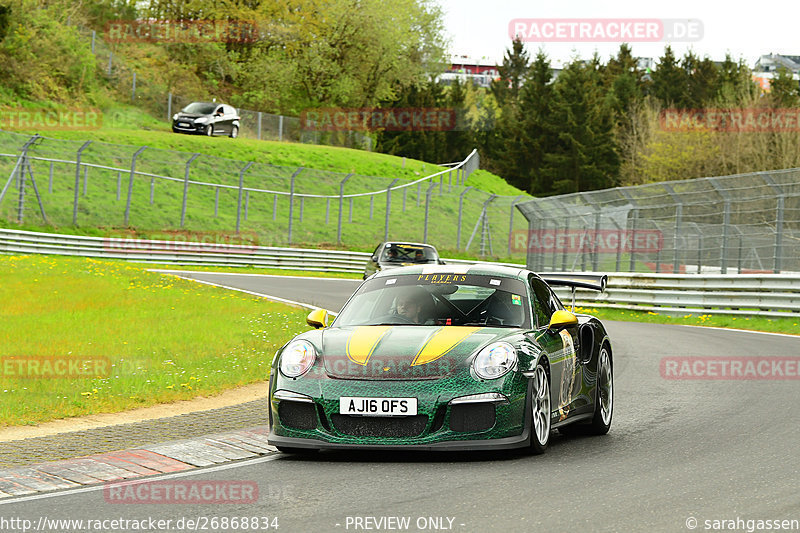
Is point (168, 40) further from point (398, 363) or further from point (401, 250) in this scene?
point (398, 363)

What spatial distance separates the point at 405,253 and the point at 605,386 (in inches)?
762

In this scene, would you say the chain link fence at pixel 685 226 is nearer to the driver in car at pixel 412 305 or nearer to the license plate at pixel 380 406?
the driver in car at pixel 412 305

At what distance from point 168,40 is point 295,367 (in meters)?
70.8

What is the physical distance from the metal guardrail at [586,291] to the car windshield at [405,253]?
11.7ft

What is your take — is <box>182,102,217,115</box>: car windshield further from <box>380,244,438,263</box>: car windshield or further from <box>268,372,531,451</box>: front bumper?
<box>268,372,531,451</box>: front bumper

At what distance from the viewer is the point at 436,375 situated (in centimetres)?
748

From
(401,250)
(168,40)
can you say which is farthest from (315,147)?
(401,250)

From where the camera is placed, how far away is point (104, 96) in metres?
65.2

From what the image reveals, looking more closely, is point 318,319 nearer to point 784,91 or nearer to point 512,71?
point 784,91

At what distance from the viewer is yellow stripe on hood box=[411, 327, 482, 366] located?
25.0 feet

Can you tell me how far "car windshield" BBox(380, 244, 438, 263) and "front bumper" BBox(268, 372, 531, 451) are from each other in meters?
A: 20.5

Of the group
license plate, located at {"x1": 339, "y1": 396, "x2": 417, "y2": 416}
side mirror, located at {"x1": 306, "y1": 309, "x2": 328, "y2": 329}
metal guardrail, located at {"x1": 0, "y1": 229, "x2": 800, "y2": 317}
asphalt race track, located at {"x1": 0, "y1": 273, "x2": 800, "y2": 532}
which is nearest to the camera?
asphalt race track, located at {"x1": 0, "y1": 273, "x2": 800, "y2": 532}

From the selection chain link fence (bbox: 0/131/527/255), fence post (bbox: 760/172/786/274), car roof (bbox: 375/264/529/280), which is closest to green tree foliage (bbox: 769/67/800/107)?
chain link fence (bbox: 0/131/527/255)

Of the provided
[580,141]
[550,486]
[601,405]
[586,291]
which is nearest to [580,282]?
[601,405]
